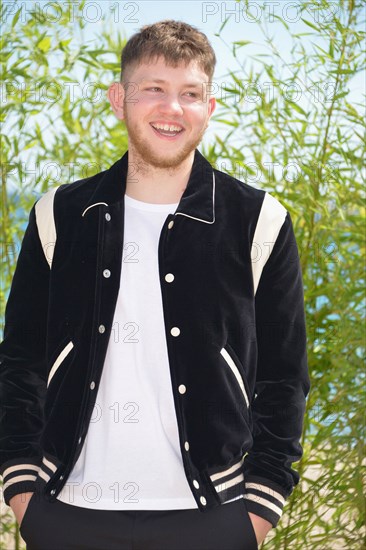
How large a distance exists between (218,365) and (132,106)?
60 centimetres

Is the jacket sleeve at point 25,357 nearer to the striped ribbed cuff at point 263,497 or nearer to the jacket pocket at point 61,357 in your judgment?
the jacket pocket at point 61,357

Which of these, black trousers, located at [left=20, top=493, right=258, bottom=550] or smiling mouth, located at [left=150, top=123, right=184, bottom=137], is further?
smiling mouth, located at [left=150, top=123, right=184, bottom=137]

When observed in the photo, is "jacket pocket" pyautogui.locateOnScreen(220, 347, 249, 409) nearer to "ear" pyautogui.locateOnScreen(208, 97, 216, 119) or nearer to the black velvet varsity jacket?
the black velvet varsity jacket

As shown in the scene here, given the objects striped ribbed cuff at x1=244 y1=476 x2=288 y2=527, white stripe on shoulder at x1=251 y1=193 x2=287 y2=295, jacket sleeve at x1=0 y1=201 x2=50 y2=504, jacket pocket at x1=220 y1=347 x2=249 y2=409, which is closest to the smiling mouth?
white stripe on shoulder at x1=251 y1=193 x2=287 y2=295

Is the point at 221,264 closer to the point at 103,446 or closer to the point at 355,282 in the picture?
the point at 103,446

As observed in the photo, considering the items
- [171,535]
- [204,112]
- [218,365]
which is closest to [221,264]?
[218,365]

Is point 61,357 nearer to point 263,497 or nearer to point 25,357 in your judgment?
point 25,357

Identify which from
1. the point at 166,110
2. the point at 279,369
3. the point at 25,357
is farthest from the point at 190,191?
the point at 25,357

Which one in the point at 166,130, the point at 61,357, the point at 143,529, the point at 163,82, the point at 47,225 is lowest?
the point at 143,529

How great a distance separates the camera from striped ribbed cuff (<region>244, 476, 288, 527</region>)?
1.81 metres

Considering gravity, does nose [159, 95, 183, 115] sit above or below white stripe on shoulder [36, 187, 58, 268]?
above

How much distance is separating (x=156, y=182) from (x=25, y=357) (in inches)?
20.2

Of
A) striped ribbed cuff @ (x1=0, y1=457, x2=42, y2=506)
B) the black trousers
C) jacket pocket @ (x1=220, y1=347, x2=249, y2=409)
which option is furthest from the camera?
striped ribbed cuff @ (x1=0, y1=457, x2=42, y2=506)

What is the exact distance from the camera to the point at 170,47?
1.88 meters
